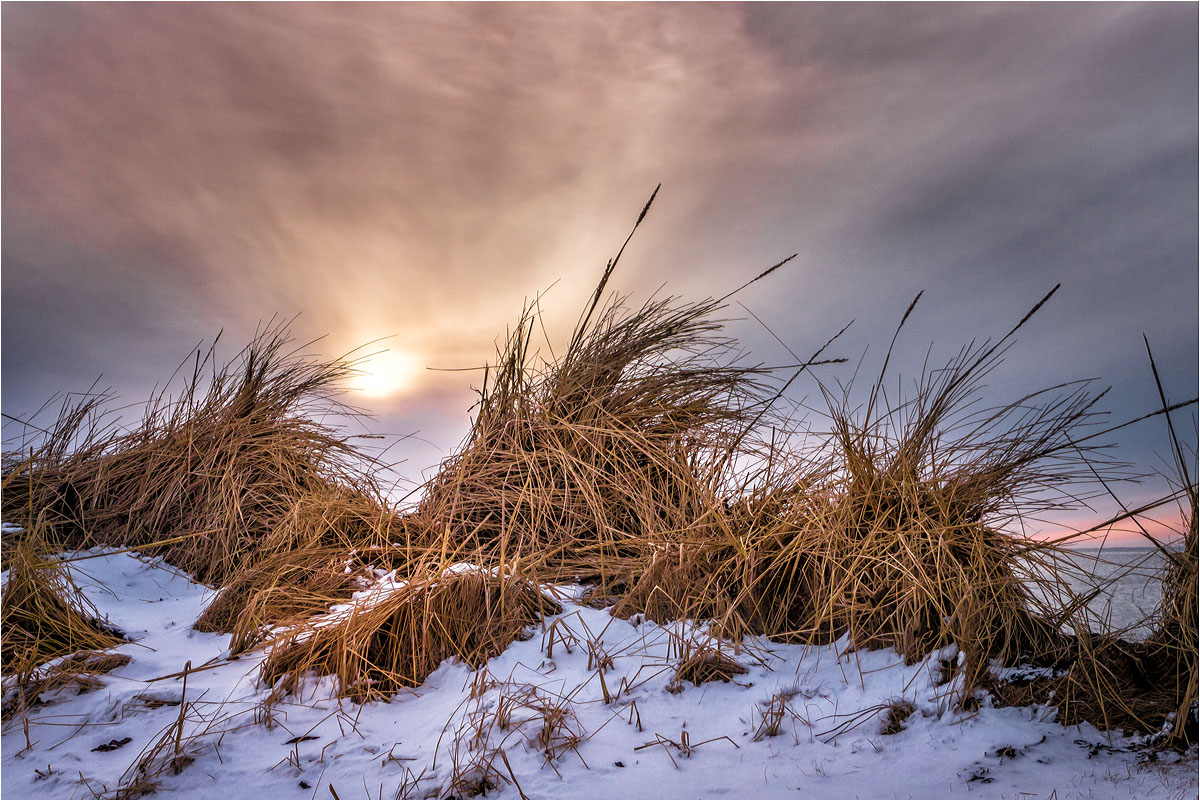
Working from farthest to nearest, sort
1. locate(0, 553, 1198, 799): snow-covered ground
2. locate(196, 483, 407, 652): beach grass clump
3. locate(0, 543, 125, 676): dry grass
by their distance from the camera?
locate(196, 483, 407, 652): beach grass clump → locate(0, 543, 125, 676): dry grass → locate(0, 553, 1198, 799): snow-covered ground

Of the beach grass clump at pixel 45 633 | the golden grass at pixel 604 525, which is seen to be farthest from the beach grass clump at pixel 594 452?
the beach grass clump at pixel 45 633

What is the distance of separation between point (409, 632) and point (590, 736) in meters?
0.70

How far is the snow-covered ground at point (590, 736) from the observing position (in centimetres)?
143

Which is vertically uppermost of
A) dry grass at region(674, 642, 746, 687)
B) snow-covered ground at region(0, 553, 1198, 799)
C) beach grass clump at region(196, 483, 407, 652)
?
beach grass clump at region(196, 483, 407, 652)

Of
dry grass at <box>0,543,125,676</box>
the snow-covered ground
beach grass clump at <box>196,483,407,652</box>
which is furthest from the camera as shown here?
beach grass clump at <box>196,483,407,652</box>

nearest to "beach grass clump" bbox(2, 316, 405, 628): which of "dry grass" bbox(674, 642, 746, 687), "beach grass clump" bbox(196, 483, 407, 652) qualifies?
"beach grass clump" bbox(196, 483, 407, 652)

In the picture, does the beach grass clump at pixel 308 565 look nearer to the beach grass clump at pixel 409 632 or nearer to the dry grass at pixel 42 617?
the beach grass clump at pixel 409 632

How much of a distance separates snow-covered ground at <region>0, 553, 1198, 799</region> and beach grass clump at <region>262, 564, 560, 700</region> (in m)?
0.06

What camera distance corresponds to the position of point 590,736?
1596 mm

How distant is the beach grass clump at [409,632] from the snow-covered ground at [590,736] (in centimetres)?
6

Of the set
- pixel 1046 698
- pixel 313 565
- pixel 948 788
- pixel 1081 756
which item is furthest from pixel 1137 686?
pixel 313 565

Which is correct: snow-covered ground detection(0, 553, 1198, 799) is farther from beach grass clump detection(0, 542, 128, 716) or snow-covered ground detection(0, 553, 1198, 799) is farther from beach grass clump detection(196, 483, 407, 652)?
beach grass clump detection(196, 483, 407, 652)

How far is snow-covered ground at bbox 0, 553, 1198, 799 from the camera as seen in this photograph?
143cm

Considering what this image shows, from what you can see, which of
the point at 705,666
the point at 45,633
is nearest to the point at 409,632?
the point at 705,666
